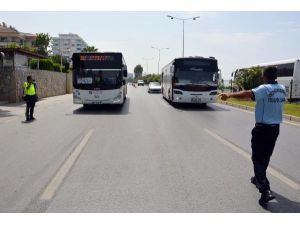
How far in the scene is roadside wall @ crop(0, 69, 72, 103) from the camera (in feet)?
78.6

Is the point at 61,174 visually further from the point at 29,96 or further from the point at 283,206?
the point at 29,96

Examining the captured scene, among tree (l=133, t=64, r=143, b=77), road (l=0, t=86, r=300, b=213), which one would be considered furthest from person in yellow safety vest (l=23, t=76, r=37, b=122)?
tree (l=133, t=64, r=143, b=77)

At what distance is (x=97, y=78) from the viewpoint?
18.7 meters

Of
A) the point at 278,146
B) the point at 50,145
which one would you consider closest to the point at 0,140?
the point at 50,145

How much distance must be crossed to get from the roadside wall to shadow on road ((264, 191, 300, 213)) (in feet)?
72.8

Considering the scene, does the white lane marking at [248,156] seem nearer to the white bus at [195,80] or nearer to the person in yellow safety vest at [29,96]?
the person in yellow safety vest at [29,96]

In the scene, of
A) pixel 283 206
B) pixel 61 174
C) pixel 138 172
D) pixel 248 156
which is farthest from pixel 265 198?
pixel 61 174

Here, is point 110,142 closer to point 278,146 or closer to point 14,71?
point 278,146

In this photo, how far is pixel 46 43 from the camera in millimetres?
95812

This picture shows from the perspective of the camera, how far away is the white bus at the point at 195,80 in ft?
67.4

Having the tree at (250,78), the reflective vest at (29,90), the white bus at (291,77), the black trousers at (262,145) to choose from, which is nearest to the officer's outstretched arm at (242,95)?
the black trousers at (262,145)

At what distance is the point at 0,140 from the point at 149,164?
496cm

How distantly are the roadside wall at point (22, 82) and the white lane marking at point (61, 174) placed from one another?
1684 centimetres

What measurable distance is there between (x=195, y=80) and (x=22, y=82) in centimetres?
1263
